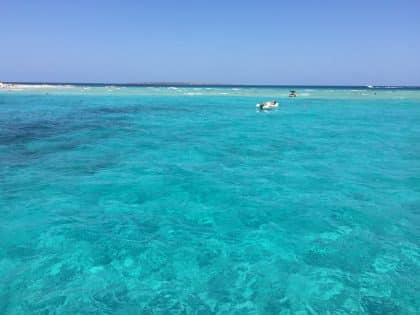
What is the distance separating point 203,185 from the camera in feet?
49.5

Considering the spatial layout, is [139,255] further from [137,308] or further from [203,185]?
[203,185]

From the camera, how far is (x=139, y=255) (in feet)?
30.4

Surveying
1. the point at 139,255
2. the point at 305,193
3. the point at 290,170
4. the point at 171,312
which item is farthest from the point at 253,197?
the point at 171,312

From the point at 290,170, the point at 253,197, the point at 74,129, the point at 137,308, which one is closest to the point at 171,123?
the point at 74,129

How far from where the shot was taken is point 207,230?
1095cm

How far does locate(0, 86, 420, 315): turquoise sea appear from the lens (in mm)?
7566

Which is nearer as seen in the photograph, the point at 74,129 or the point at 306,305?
the point at 306,305

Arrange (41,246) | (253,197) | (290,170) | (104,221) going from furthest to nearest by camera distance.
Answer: (290,170) → (253,197) → (104,221) → (41,246)

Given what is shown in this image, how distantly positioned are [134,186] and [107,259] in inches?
236

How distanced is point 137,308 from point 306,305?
3703mm

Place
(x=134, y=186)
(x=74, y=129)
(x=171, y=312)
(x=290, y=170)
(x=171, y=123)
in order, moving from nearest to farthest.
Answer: (x=171, y=312), (x=134, y=186), (x=290, y=170), (x=74, y=129), (x=171, y=123)

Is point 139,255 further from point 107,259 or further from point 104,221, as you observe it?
point 104,221

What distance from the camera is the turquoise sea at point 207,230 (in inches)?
298

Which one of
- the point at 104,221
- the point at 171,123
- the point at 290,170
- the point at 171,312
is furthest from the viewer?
the point at 171,123
